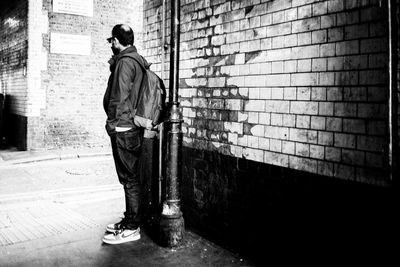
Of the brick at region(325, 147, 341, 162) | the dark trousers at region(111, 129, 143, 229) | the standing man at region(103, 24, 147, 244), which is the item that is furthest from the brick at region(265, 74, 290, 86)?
the dark trousers at region(111, 129, 143, 229)

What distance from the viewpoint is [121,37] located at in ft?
13.8

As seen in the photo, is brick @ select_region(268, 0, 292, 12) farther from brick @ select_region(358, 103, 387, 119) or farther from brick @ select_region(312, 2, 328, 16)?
brick @ select_region(358, 103, 387, 119)

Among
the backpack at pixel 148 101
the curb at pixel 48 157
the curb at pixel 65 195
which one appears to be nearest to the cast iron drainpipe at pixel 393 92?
the backpack at pixel 148 101

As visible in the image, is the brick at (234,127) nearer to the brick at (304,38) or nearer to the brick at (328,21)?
the brick at (304,38)

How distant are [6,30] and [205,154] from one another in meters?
12.9

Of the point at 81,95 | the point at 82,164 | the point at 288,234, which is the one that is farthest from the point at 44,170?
the point at 288,234

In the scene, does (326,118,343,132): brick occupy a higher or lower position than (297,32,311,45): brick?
lower

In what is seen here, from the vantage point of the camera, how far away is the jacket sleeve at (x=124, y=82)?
153 inches

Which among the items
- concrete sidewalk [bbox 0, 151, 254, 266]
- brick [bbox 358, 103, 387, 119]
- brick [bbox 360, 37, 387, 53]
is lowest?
concrete sidewalk [bbox 0, 151, 254, 266]

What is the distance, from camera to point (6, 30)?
44.9 ft

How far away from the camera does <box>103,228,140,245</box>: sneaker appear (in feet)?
13.4

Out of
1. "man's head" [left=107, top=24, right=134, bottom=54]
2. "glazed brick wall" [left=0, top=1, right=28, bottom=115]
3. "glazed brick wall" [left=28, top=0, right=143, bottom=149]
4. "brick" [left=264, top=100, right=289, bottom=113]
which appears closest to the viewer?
"brick" [left=264, top=100, right=289, bottom=113]

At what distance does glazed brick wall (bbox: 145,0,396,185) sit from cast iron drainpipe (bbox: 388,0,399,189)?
1.9 inches

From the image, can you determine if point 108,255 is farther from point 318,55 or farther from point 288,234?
point 318,55
